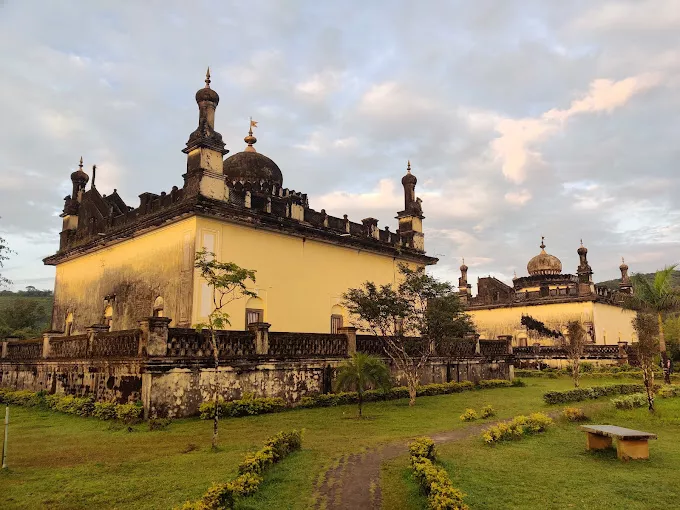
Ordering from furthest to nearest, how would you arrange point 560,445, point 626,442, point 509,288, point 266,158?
point 509,288 < point 266,158 < point 560,445 < point 626,442

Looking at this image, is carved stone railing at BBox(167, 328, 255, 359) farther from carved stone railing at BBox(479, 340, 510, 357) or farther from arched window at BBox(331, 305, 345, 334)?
carved stone railing at BBox(479, 340, 510, 357)

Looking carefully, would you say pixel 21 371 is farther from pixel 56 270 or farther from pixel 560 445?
pixel 560 445

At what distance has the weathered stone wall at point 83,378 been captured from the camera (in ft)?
46.9

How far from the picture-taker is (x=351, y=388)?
18328 millimetres

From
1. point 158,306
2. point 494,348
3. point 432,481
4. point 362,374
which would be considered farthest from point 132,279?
point 432,481

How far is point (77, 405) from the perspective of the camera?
15.7 m

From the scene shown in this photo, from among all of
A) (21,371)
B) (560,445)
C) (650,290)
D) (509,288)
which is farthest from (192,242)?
(509,288)

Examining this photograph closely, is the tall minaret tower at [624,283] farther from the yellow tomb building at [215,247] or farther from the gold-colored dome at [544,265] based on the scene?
the yellow tomb building at [215,247]

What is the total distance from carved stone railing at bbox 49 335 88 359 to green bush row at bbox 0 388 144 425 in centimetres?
135

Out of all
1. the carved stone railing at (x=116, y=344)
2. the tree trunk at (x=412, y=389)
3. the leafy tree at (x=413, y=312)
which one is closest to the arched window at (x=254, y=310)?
the leafy tree at (x=413, y=312)

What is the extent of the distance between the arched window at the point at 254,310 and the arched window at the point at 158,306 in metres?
3.31

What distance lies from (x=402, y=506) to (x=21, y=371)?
799 inches

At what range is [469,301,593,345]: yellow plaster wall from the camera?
130ft

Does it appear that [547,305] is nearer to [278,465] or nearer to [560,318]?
[560,318]
